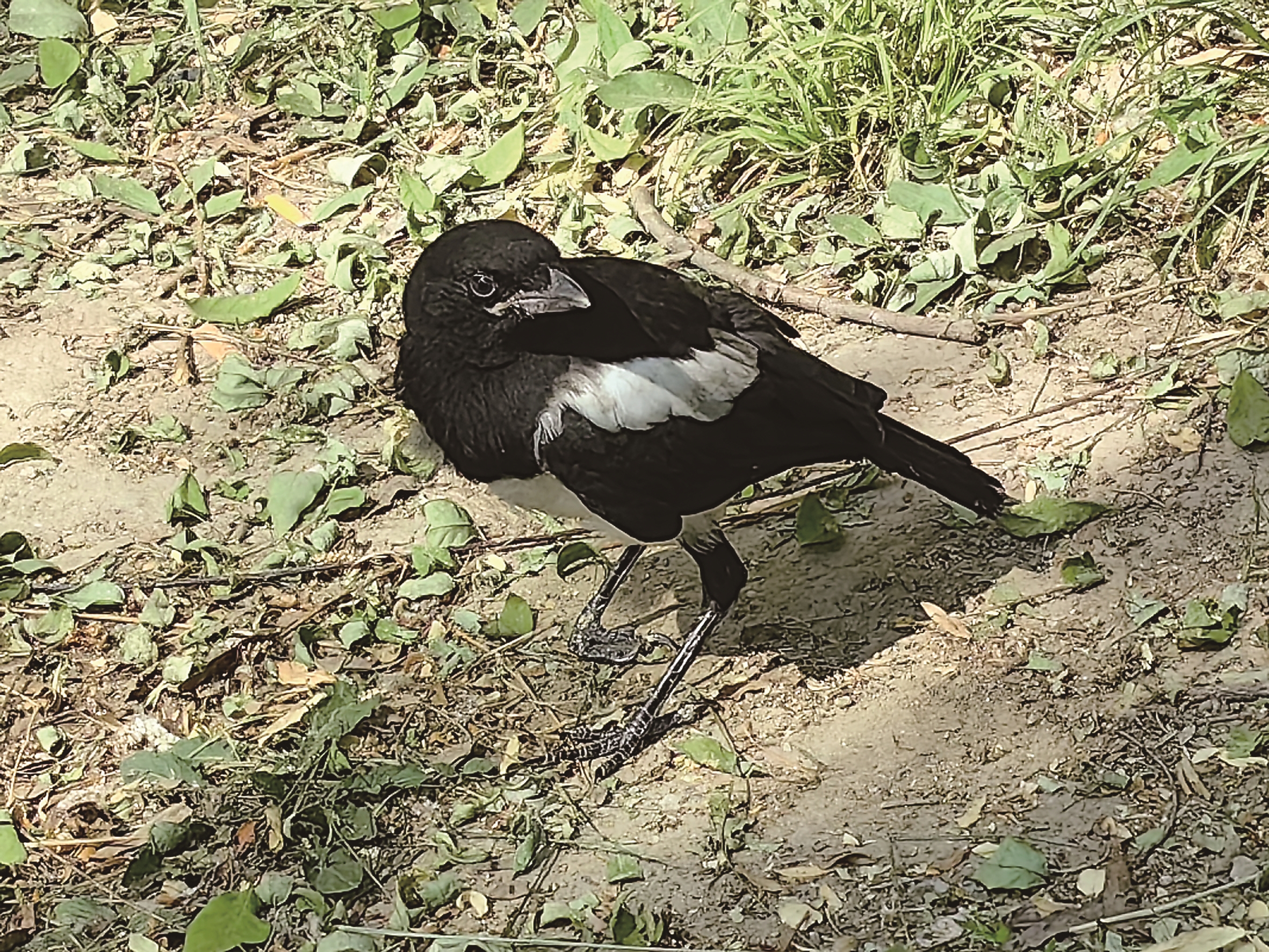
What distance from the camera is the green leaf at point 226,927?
9.25 ft

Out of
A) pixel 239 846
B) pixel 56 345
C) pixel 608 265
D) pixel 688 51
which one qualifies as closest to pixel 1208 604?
pixel 608 265

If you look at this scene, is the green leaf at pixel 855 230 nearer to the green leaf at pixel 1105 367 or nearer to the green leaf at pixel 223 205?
the green leaf at pixel 1105 367

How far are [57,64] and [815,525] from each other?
3.31 m

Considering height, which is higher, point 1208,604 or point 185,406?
point 1208,604

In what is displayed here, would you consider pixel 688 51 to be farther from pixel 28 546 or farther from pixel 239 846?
pixel 239 846

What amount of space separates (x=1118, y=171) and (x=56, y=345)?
291cm

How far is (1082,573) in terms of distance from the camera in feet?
11.1

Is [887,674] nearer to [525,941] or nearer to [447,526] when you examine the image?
[525,941]

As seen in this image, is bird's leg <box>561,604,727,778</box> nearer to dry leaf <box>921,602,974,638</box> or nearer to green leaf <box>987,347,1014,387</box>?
dry leaf <box>921,602,974,638</box>

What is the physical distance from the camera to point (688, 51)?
493 cm

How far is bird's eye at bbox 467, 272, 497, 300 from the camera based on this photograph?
10.1ft

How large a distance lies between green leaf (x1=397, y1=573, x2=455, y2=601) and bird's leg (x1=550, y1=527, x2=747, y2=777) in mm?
555

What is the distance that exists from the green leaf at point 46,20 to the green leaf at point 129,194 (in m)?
→ 0.88

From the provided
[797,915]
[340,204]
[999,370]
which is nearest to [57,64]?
[340,204]
